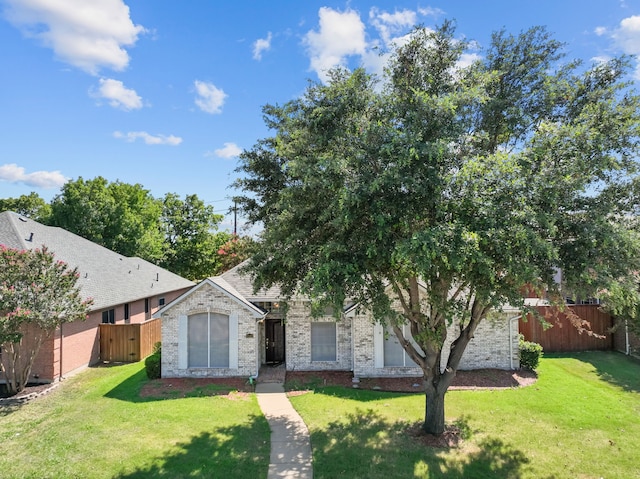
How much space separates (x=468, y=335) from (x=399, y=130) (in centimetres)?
634

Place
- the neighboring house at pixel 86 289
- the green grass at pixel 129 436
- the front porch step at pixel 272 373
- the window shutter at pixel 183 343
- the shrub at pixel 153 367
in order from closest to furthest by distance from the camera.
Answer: the green grass at pixel 129 436
the neighboring house at pixel 86 289
the shrub at pixel 153 367
the front porch step at pixel 272 373
the window shutter at pixel 183 343

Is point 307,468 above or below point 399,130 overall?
below

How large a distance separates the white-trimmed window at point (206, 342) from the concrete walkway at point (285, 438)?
255 centimetres

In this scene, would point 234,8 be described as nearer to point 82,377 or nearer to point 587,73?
point 587,73

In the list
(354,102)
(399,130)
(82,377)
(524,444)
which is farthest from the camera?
(82,377)

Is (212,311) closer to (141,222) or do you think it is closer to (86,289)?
(86,289)

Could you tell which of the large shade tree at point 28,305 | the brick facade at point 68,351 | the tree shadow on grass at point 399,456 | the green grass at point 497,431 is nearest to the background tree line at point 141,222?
the brick facade at point 68,351

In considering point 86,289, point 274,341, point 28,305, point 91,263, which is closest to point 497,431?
point 274,341

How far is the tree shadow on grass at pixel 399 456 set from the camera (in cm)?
941

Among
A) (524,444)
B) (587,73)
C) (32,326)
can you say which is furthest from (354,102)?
(32,326)

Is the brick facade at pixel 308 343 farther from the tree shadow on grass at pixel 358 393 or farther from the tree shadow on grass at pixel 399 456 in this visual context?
the tree shadow on grass at pixel 399 456

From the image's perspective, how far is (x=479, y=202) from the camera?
8.35 m

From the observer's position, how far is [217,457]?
10.0 metres

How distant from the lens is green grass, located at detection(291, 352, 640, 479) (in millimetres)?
9602
